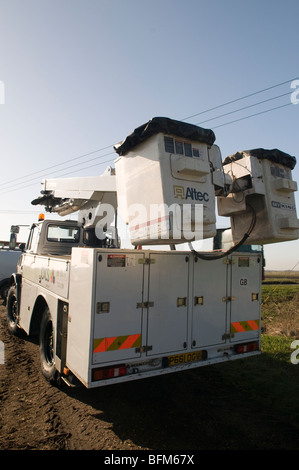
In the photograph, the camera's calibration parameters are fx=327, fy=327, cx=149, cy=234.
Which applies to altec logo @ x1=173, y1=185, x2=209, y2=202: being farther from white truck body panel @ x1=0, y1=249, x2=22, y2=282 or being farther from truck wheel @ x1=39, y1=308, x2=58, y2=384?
white truck body panel @ x1=0, y1=249, x2=22, y2=282

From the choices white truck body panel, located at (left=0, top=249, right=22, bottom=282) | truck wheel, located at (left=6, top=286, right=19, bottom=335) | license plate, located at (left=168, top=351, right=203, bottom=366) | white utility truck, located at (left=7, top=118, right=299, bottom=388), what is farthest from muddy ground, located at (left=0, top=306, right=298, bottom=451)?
white truck body panel, located at (left=0, top=249, right=22, bottom=282)

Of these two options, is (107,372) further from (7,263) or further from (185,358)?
(7,263)

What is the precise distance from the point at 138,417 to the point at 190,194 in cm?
277

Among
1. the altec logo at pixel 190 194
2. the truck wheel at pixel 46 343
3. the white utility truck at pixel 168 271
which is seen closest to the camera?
the white utility truck at pixel 168 271

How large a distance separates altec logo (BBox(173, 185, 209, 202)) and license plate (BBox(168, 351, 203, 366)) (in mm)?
1992

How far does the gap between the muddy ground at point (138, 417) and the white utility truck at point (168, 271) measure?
481 mm

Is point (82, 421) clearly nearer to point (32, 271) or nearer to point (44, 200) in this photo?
point (32, 271)

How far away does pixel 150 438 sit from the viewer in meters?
3.51

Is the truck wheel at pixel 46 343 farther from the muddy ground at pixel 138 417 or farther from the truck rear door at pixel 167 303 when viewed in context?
the truck rear door at pixel 167 303

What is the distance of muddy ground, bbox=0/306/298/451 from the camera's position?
3.45 metres

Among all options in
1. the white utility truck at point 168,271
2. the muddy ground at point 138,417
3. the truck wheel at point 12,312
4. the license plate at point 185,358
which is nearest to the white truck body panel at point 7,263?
the truck wheel at point 12,312

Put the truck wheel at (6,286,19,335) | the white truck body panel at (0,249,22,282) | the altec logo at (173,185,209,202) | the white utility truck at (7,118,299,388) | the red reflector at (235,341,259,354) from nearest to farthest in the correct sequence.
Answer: the white utility truck at (7,118,299,388), the altec logo at (173,185,209,202), the red reflector at (235,341,259,354), the truck wheel at (6,286,19,335), the white truck body panel at (0,249,22,282)

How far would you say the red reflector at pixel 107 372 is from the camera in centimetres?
351
